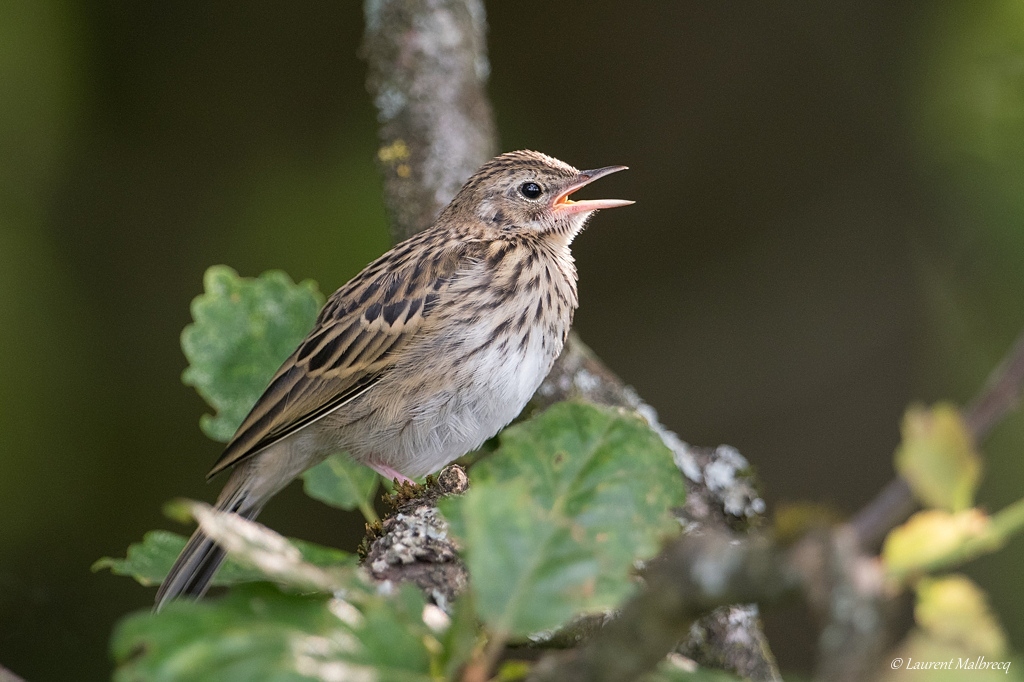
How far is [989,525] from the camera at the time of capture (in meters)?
1.04

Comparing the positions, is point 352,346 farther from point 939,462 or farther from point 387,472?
point 939,462

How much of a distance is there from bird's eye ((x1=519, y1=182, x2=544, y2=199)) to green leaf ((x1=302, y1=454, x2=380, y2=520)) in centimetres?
146

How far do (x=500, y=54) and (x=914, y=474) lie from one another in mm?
5427

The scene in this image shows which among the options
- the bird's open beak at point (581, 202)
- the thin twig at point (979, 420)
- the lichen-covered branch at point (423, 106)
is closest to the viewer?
the thin twig at point (979, 420)

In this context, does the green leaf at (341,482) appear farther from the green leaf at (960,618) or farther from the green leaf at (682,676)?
the green leaf at (960,618)

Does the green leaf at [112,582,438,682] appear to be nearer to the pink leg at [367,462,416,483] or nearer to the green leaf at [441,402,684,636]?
the green leaf at [441,402,684,636]

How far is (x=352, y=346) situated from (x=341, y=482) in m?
0.57

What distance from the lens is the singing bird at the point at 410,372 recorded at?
3688 mm

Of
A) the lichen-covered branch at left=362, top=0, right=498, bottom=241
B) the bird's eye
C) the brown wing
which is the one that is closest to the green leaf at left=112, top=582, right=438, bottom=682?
the brown wing

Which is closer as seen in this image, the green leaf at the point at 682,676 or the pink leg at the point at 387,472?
the green leaf at the point at 682,676

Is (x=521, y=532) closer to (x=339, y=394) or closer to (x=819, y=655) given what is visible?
(x=819, y=655)

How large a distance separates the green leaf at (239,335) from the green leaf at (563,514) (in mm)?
1951

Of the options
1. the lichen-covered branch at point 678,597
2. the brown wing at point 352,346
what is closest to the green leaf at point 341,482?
the brown wing at point 352,346

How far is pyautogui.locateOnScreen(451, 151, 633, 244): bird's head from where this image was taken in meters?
4.34
